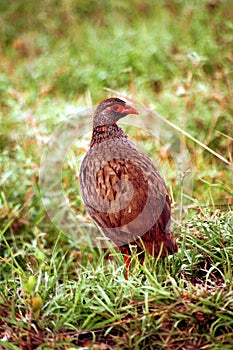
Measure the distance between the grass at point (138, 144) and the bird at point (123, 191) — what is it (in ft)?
0.44

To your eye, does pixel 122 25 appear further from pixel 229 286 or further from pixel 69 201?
pixel 229 286

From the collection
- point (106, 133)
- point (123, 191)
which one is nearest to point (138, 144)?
point (106, 133)

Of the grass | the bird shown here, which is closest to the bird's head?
the bird

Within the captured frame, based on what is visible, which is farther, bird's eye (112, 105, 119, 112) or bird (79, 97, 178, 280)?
bird's eye (112, 105, 119, 112)

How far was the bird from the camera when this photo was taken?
2.62 metres

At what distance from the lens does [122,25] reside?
6398mm

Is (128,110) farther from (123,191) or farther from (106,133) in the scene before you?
(123,191)

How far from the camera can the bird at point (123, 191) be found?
2.62 m

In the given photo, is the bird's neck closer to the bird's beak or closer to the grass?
the bird's beak

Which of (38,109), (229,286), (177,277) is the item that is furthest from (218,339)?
(38,109)

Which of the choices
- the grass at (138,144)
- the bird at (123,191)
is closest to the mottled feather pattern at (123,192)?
the bird at (123,191)

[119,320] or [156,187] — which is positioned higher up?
[156,187]

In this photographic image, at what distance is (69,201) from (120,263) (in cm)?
113

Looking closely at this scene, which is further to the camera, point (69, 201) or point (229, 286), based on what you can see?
point (69, 201)
